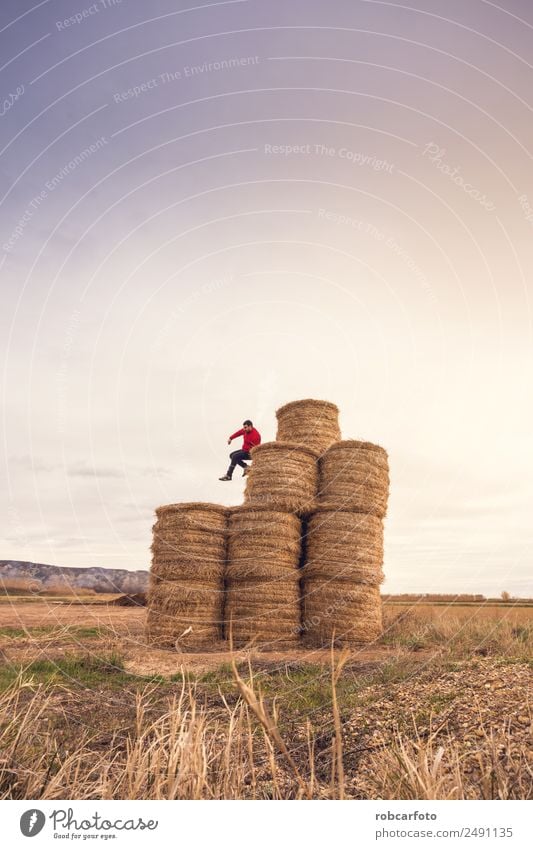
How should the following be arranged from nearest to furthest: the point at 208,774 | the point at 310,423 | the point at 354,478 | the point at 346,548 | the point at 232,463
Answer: the point at 208,774 < the point at 346,548 < the point at 354,478 < the point at 310,423 < the point at 232,463

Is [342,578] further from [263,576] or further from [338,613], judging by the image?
[263,576]

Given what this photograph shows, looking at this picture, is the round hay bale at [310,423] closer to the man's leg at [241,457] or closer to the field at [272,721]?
the man's leg at [241,457]

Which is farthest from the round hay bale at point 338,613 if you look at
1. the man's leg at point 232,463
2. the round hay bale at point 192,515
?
the man's leg at point 232,463

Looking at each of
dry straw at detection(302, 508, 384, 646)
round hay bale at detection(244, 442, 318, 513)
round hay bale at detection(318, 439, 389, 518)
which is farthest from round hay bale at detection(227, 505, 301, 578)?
round hay bale at detection(318, 439, 389, 518)

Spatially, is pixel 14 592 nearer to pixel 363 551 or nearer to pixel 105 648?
pixel 105 648

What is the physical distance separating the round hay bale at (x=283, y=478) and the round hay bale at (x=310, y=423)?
1.04 meters

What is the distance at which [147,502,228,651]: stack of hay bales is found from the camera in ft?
35.0

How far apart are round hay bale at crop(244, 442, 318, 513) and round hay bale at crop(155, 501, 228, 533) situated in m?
0.67

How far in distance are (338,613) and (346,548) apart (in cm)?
115

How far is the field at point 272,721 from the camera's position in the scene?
2625mm

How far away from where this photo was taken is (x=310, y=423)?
43.9 ft

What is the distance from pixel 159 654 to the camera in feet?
31.9

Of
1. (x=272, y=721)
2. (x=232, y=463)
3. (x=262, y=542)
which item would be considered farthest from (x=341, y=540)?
(x=272, y=721)
